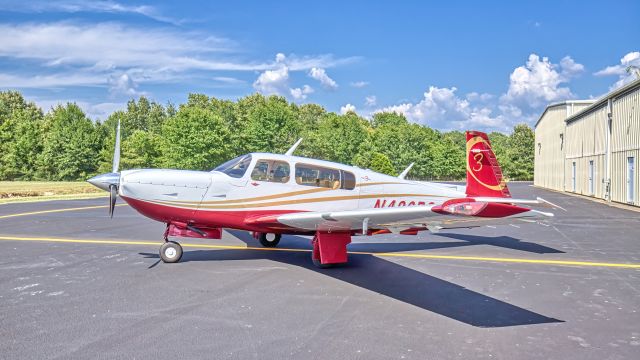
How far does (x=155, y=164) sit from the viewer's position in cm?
7238

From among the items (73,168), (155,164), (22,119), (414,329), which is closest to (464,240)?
(414,329)

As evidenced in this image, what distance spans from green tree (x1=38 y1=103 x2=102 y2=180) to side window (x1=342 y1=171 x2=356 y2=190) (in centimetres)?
7471

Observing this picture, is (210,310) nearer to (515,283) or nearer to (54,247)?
(515,283)

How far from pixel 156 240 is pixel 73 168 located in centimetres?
6992

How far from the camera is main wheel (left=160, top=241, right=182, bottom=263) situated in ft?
30.0

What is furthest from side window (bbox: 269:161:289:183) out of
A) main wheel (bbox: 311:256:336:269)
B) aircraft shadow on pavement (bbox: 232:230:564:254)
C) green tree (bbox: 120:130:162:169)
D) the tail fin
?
green tree (bbox: 120:130:162:169)

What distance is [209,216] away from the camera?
8.66 m

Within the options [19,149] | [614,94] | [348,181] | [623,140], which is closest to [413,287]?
[348,181]

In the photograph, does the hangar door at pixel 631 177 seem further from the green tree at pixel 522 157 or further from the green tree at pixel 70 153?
the green tree at pixel 522 157

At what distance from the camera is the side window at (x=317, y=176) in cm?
902

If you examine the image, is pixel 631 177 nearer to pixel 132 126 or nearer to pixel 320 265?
pixel 320 265

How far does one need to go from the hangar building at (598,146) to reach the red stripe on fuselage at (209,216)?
23956mm

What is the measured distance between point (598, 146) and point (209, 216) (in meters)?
33.3

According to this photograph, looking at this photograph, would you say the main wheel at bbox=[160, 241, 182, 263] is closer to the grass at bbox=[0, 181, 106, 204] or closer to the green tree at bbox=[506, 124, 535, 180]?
the grass at bbox=[0, 181, 106, 204]
